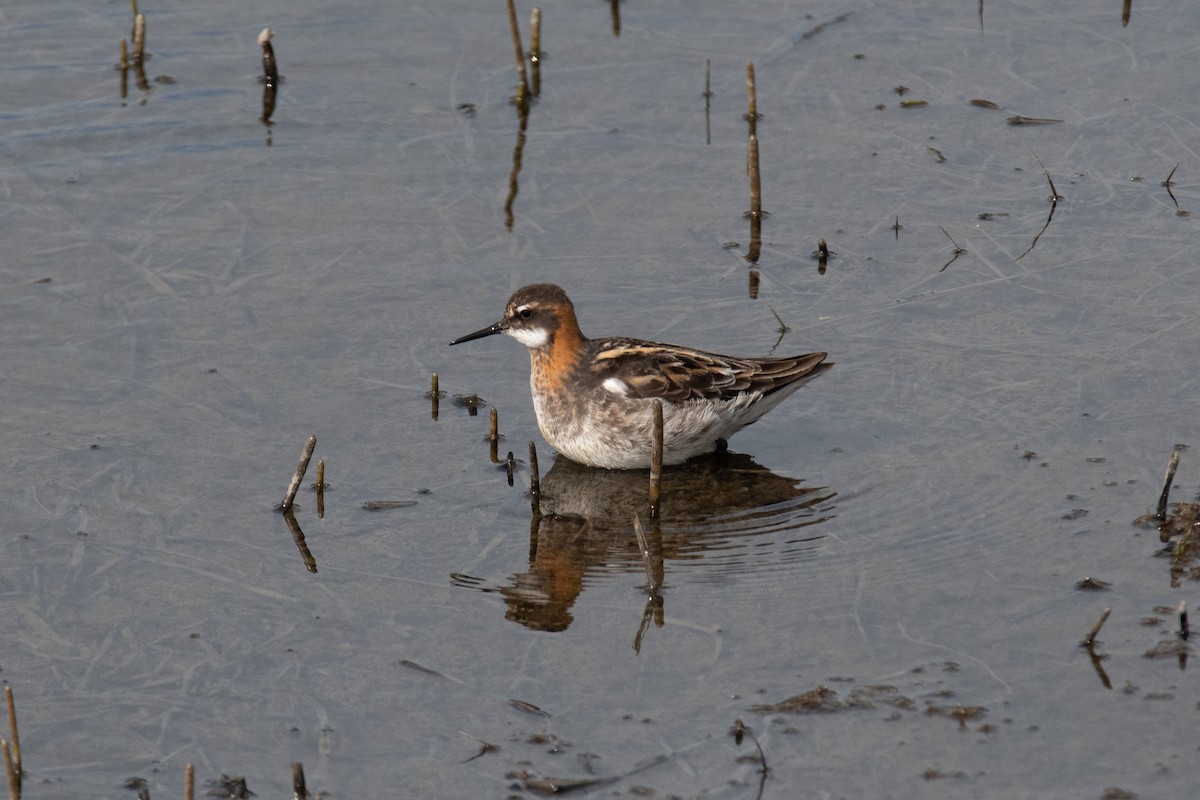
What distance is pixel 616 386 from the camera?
11.0 m

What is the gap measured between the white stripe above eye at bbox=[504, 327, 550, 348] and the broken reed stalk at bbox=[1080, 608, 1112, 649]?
432 cm

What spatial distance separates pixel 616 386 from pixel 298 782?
4335 mm

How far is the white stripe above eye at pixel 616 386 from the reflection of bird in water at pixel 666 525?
0.57 m

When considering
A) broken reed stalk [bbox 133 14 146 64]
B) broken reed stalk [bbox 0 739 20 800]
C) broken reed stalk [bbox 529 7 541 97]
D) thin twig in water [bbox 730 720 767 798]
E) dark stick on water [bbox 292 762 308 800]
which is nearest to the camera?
broken reed stalk [bbox 0 739 20 800]

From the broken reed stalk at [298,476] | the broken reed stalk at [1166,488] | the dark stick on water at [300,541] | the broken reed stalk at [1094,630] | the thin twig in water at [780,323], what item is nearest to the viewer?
the broken reed stalk at [1094,630]

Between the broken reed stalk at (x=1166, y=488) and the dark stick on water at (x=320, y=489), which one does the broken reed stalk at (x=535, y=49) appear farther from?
the broken reed stalk at (x=1166, y=488)

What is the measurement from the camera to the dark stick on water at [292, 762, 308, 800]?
7.23 meters

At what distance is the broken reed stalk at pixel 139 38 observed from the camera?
631 inches

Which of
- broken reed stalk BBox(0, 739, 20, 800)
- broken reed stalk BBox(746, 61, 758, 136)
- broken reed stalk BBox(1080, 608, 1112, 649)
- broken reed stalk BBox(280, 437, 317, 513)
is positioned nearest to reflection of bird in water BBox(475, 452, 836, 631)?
broken reed stalk BBox(280, 437, 317, 513)

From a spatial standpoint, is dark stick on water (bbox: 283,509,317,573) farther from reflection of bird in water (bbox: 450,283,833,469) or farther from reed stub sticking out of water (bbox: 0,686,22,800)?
reed stub sticking out of water (bbox: 0,686,22,800)

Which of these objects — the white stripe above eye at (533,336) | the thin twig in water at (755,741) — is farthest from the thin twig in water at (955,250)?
the thin twig in water at (755,741)

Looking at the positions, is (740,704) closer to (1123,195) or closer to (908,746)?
(908,746)

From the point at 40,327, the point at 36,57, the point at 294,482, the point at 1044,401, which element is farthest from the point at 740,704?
the point at 36,57

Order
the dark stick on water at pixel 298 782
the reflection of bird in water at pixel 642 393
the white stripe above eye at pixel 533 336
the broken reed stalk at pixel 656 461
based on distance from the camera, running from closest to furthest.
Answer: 1. the dark stick on water at pixel 298 782
2. the broken reed stalk at pixel 656 461
3. the reflection of bird in water at pixel 642 393
4. the white stripe above eye at pixel 533 336
